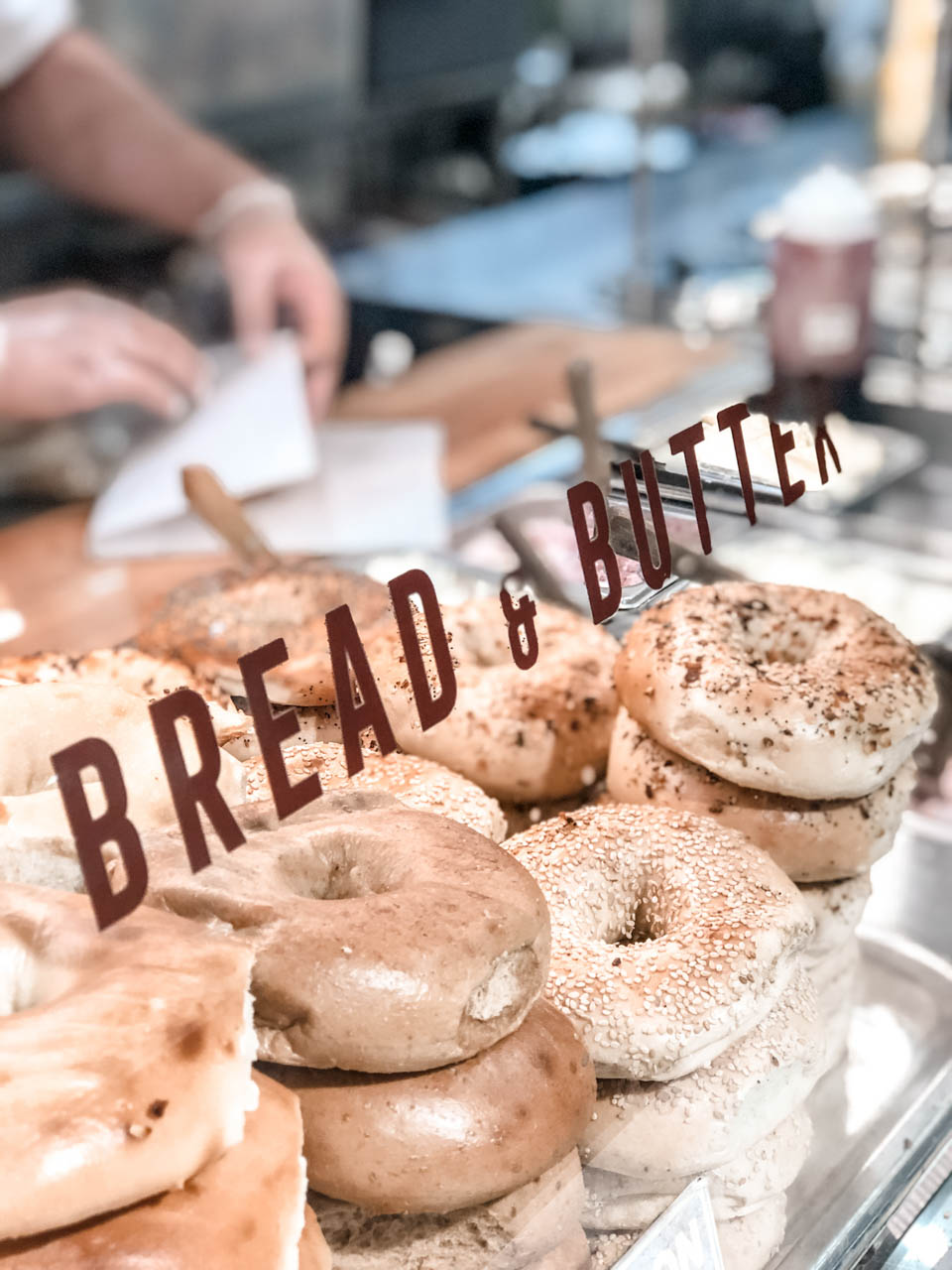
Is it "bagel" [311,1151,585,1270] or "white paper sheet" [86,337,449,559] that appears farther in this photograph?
"white paper sheet" [86,337,449,559]

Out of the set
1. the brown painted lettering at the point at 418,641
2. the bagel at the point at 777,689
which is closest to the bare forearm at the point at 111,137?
the bagel at the point at 777,689

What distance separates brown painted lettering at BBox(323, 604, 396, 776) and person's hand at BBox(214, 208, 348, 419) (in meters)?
2.47

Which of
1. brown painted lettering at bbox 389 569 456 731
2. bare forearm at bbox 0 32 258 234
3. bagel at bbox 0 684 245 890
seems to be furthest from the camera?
bare forearm at bbox 0 32 258 234

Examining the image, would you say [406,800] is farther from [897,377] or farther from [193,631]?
[897,377]

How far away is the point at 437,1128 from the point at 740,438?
65 cm

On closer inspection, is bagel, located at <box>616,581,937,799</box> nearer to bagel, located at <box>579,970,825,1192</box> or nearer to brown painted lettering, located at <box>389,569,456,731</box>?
bagel, located at <box>579,970,825,1192</box>

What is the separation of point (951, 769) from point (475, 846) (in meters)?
1.27

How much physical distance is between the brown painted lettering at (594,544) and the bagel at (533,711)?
0.68 feet

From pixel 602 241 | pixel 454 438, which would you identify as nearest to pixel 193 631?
pixel 454 438

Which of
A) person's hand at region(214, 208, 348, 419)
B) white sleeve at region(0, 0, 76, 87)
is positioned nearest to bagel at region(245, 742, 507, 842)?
person's hand at region(214, 208, 348, 419)

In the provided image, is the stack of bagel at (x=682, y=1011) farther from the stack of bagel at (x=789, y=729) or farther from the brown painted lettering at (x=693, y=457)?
the brown painted lettering at (x=693, y=457)

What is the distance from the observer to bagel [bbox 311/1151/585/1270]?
0.94 meters

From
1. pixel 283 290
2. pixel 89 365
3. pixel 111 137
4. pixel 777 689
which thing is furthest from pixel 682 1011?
pixel 111 137

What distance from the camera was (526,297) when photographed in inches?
219
